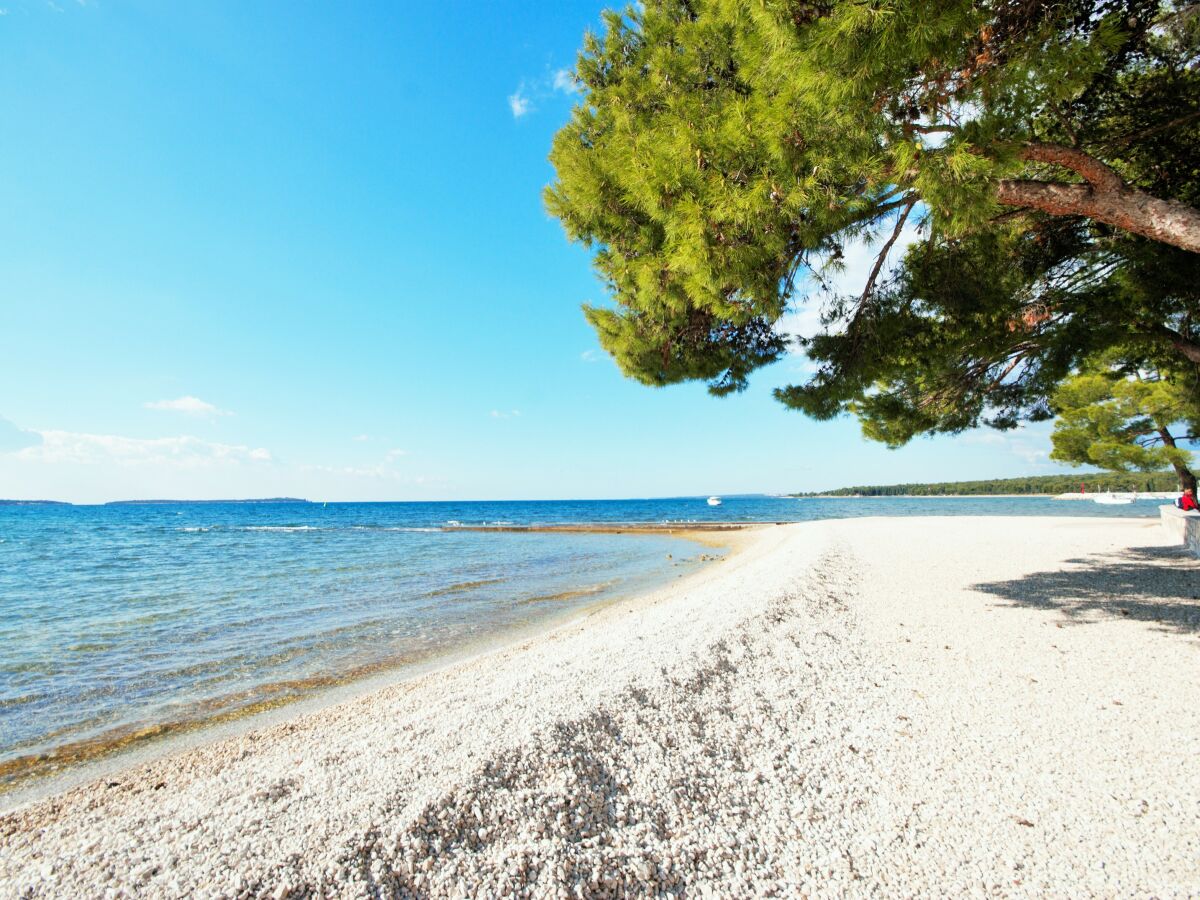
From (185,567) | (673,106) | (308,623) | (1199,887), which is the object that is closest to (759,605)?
(1199,887)

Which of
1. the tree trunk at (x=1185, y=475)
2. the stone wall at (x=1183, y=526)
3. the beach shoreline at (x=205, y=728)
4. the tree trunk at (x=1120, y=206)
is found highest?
the tree trunk at (x=1120, y=206)

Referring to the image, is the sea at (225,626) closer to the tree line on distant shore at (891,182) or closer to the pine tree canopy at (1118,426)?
the tree line on distant shore at (891,182)

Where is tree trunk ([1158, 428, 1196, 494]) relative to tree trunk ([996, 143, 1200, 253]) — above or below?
below

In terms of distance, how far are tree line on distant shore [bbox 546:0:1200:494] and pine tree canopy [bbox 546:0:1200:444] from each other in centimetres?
2

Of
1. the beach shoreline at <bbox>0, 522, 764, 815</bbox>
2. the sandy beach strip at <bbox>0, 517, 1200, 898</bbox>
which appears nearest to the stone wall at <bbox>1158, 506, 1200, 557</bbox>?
the sandy beach strip at <bbox>0, 517, 1200, 898</bbox>

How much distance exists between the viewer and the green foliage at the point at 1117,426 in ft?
47.8

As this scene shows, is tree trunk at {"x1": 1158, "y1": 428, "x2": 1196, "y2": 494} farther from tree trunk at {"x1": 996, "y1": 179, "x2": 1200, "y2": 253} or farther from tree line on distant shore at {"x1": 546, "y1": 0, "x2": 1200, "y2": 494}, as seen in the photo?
tree trunk at {"x1": 996, "y1": 179, "x2": 1200, "y2": 253}

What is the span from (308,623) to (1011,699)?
957 cm

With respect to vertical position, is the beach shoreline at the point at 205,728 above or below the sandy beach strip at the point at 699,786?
below

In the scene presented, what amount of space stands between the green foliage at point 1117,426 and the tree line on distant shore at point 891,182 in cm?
914

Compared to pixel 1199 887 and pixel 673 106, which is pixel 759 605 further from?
pixel 673 106

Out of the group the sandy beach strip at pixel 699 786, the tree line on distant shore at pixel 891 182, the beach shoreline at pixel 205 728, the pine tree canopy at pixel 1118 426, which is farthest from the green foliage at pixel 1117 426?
the beach shoreline at pixel 205 728

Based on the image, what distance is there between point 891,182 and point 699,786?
4.16 metres

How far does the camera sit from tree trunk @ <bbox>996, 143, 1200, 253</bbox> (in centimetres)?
361
